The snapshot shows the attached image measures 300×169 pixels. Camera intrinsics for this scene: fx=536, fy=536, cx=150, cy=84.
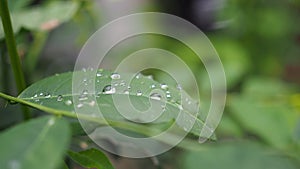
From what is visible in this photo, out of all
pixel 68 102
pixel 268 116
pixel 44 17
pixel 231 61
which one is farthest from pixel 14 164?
pixel 231 61

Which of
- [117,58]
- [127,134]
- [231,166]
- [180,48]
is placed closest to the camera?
[231,166]

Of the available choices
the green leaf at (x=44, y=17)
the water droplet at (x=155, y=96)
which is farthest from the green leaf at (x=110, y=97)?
the green leaf at (x=44, y=17)

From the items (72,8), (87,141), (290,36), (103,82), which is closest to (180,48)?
(290,36)

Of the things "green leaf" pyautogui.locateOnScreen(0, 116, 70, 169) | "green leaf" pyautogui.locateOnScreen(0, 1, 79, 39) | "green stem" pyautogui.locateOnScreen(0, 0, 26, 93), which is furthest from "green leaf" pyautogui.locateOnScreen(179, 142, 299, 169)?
"green leaf" pyautogui.locateOnScreen(0, 1, 79, 39)

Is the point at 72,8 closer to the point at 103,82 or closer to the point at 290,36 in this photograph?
the point at 103,82

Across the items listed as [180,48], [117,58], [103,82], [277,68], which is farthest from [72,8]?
[277,68]

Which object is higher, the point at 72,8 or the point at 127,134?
the point at 72,8

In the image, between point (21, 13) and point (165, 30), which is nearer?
point (21, 13)

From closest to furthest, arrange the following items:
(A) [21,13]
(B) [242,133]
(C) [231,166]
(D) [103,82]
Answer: (C) [231,166] < (D) [103,82] < (A) [21,13] < (B) [242,133]
